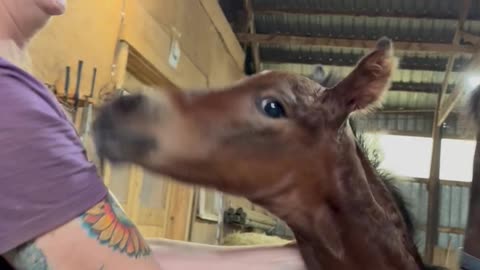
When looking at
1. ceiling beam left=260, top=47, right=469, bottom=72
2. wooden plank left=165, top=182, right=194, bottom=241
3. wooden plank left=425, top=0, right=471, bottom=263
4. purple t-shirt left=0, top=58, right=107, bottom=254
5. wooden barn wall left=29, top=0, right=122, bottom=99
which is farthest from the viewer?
ceiling beam left=260, top=47, right=469, bottom=72

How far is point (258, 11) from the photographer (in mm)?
6379

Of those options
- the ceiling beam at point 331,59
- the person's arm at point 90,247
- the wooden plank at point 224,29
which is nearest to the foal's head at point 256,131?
the person's arm at point 90,247

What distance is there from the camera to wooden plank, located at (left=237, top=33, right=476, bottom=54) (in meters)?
6.14

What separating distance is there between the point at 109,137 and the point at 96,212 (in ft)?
0.84

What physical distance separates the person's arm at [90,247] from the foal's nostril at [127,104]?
0.21 meters

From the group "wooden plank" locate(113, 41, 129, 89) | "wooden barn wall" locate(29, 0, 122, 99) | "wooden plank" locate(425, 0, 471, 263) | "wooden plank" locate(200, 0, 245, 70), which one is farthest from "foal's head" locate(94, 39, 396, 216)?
"wooden plank" locate(425, 0, 471, 263)

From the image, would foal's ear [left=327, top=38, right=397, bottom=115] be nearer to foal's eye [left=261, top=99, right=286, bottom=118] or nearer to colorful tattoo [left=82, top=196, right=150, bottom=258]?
foal's eye [left=261, top=99, right=286, bottom=118]

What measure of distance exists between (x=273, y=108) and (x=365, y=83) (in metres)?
0.19

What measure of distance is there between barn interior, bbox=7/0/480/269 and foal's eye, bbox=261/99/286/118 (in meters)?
0.22

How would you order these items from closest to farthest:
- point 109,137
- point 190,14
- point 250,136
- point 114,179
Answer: point 109,137
point 250,136
point 114,179
point 190,14

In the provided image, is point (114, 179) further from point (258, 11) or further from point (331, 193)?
point (258, 11)

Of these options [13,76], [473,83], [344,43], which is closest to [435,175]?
Answer: [344,43]

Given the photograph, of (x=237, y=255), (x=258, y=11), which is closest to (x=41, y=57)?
(x=237, y=255)

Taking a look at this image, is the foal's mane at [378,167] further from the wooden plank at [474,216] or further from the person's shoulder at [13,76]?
the person's shoulder at [13,76]
